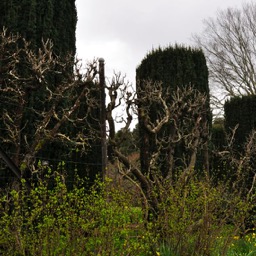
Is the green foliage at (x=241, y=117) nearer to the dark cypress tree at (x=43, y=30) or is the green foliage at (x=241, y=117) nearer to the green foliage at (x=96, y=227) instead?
the dark cypress tree at (x=43, y=30)

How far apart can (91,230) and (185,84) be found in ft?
18.2

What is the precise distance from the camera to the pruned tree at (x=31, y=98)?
5992 mm

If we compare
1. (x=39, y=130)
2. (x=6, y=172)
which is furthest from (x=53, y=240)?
(x=6, y=172)

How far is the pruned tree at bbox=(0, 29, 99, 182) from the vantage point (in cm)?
599

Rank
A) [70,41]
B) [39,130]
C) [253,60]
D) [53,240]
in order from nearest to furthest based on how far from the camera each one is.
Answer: [53,240]
[39,130]
[70,41]
[253,60]

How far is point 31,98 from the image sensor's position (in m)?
6.73

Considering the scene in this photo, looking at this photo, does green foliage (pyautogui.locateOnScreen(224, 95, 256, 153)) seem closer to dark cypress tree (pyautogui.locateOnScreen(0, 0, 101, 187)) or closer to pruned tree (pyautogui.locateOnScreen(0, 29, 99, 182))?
dark cypress tree (pyautogui.locateOnScreen(0, 0, 101, 187))

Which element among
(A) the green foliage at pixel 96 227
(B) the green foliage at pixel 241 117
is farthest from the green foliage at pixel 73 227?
(B) the green foliage at pixel 241 117

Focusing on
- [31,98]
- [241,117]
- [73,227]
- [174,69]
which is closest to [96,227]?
[73,227]

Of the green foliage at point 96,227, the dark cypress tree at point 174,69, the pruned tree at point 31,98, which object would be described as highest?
the dark cypress tree at point 174,69

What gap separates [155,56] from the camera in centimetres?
931

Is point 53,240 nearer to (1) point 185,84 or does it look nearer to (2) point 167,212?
(2) point 167,212

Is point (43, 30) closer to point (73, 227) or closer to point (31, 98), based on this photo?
point (31, 98)

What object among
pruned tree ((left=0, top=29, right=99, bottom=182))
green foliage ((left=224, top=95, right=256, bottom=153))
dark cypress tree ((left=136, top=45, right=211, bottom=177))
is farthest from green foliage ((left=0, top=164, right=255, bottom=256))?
green foliage ((left=224, top=95, right=256, bottom=153))
